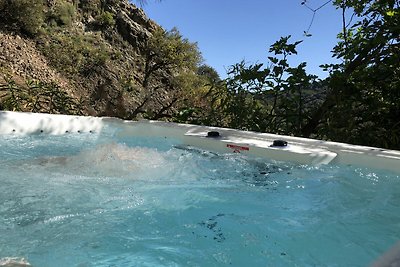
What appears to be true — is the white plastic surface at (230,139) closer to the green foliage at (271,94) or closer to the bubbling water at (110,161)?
the bubbling water at (110,161)

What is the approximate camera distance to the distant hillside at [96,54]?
29.8 ft

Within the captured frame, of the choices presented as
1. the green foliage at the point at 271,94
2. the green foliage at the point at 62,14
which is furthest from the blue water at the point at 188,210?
the green foliage at the point at 62,14

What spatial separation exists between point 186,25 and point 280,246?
11.1 metres

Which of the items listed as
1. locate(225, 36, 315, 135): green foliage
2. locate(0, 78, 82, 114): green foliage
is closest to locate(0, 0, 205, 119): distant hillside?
locate(0, 78, 82, 114): green foliage

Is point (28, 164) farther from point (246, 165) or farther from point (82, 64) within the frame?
point (82, 64)

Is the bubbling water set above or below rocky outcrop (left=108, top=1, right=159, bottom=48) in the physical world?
below

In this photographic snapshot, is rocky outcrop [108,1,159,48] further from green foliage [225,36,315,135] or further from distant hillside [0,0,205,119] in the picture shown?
green foliage [225,36,315,135]

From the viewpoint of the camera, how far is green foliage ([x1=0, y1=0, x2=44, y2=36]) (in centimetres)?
923

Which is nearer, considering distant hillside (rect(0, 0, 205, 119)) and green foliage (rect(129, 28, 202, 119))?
distant hillside (rect(0, 0, 205, 119))

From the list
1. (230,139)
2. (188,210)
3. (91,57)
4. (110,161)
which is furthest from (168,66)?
(188,210)

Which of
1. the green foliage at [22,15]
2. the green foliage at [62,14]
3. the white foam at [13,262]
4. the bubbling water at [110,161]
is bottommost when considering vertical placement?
the white foam at [13,262]

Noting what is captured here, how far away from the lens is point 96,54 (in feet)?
36.1

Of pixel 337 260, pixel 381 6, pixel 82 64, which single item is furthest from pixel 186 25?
pixel 337 260

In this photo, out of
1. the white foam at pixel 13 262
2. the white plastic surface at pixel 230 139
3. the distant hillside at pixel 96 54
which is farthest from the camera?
the distant hillside at pixel 96 54
